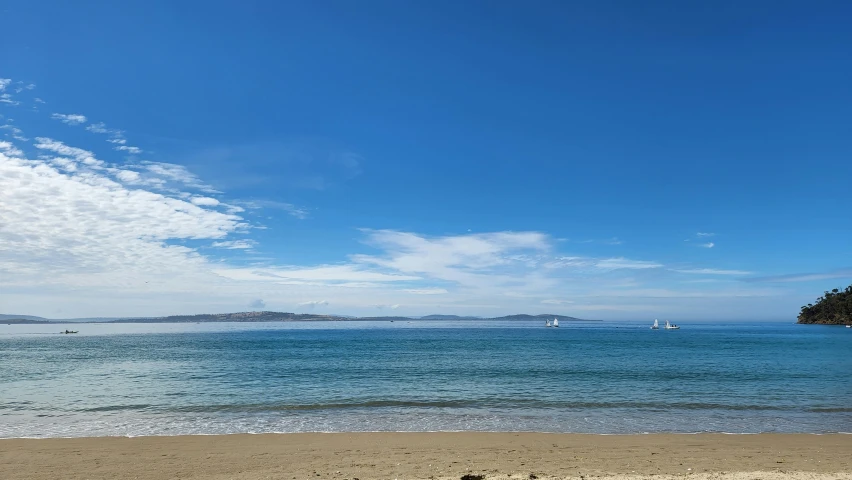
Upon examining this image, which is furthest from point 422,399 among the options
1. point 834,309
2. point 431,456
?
point 834,309

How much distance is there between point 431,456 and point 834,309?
223149mm

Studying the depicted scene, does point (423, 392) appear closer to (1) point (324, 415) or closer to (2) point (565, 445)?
(1) point (324, 415)

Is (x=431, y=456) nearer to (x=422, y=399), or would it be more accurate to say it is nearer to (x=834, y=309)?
(x=422, y=399)

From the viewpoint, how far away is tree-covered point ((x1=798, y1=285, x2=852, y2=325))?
16712 cm

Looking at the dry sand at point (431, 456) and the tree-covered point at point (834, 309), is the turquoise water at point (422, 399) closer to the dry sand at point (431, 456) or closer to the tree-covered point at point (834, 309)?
the dry sand at point (431, 456)

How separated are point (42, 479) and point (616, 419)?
18279mm

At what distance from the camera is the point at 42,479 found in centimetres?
1162

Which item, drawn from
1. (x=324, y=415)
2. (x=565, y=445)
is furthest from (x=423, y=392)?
(x=565, y=445)

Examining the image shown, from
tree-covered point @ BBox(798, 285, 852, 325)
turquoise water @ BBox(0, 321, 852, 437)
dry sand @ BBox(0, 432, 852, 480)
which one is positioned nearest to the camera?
dry sand @ BBox(0, 432, 852, 480)

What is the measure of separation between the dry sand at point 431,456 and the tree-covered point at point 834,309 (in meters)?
200

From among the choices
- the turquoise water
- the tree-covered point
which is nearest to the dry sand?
the turquoise water

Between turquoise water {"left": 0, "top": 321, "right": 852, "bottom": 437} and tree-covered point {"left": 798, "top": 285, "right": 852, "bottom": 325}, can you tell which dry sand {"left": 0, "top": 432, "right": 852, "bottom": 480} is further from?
tree-covered point {"left": 798, "top": 285, "right": 852, "bottom": 325}

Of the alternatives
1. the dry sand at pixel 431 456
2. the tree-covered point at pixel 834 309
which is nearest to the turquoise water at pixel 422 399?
the dry sand at pixel 431 456

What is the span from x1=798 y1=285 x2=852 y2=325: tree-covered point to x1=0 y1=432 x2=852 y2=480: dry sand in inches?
7864
